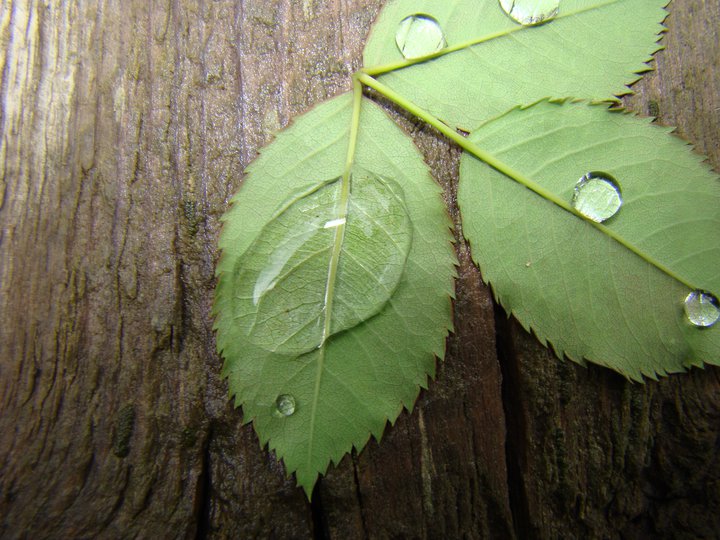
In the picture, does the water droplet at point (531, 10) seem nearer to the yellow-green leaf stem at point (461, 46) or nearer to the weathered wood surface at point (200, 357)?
the yellow-green leaf stem at point (461, 46)

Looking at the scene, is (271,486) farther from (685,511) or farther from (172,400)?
(685,511)

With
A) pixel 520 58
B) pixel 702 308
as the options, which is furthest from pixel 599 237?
pixel 520 58

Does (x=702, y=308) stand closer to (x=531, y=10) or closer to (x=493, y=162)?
(x=493, y=162)

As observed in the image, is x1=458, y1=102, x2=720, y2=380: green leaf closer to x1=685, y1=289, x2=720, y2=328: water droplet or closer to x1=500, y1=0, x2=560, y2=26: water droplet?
x1=685, y1=289, x2=720, y2=328: water droplet

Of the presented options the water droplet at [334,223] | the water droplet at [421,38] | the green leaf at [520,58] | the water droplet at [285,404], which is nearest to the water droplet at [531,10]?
the green leaf at [520,58]

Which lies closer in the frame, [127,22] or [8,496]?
[8,496]

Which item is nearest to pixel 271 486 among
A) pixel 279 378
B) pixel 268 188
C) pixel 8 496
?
pixel 279 378

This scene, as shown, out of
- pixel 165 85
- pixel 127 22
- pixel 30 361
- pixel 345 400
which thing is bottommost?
pixel 345 400
